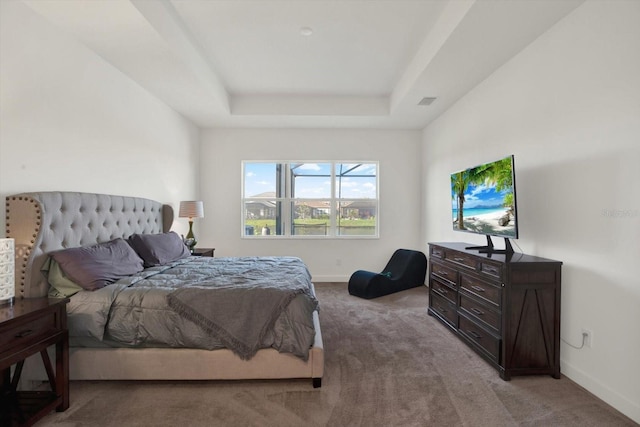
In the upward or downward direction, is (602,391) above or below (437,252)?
below

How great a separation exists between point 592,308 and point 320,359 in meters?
1.87

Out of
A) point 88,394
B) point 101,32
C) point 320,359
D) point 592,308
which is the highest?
point 101,32

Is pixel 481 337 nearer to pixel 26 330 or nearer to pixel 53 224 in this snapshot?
pixel 26 330

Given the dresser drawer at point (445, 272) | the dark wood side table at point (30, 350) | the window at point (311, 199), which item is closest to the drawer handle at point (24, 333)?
the dark wood side table at point (30, 350)

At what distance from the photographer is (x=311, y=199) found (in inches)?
223

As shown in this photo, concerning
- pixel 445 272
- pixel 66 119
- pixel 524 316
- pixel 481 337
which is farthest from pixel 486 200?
pixel 66 119

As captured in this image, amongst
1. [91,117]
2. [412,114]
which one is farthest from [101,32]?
[412,114]

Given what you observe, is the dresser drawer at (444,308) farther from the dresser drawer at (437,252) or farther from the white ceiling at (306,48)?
the white ceiling at (306,48)

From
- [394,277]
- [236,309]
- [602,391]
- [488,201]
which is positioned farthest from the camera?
[394,277]

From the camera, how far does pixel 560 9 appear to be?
7.50 ft

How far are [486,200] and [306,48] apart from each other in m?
2.35

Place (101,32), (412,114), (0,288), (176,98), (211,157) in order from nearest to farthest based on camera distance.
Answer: (0,288) < (101,32) < (176,98) < (412,114) < (211,157)

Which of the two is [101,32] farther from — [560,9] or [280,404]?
[560,9]

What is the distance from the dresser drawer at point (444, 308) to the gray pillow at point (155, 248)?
294 cm
